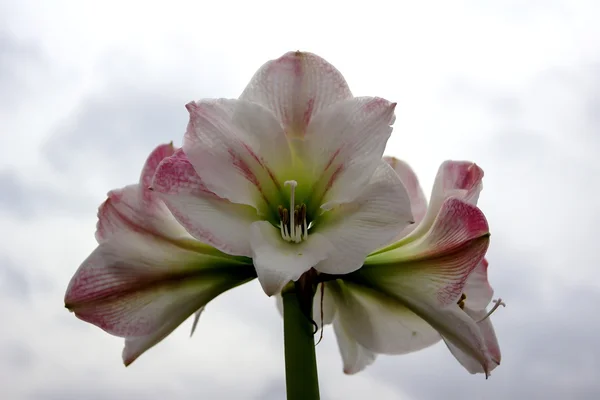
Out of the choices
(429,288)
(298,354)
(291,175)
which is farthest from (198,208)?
(429,288)

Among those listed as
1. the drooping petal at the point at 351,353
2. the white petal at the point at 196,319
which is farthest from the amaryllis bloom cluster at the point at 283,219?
the drooping petal at the point at 351,353

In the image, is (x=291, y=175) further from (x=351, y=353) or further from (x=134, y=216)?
(x=351, y=353)

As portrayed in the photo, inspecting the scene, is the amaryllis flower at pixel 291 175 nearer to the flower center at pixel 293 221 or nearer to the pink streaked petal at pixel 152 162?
the flower center at pixel 293 221

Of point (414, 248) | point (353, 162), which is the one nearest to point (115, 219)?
point (353, 162)

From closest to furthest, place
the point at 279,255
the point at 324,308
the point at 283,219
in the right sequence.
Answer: the point at 279,255 < the point at 283,219 < the point at 324,308

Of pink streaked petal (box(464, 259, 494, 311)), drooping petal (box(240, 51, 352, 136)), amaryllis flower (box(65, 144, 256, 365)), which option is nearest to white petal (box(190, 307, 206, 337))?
amaryllis flower (box(65, 144, 256, 365))

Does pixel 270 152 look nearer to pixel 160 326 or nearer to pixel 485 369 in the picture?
pixel 160 326

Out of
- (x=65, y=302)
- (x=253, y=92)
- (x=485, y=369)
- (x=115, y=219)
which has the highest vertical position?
(x=253, y=92)
